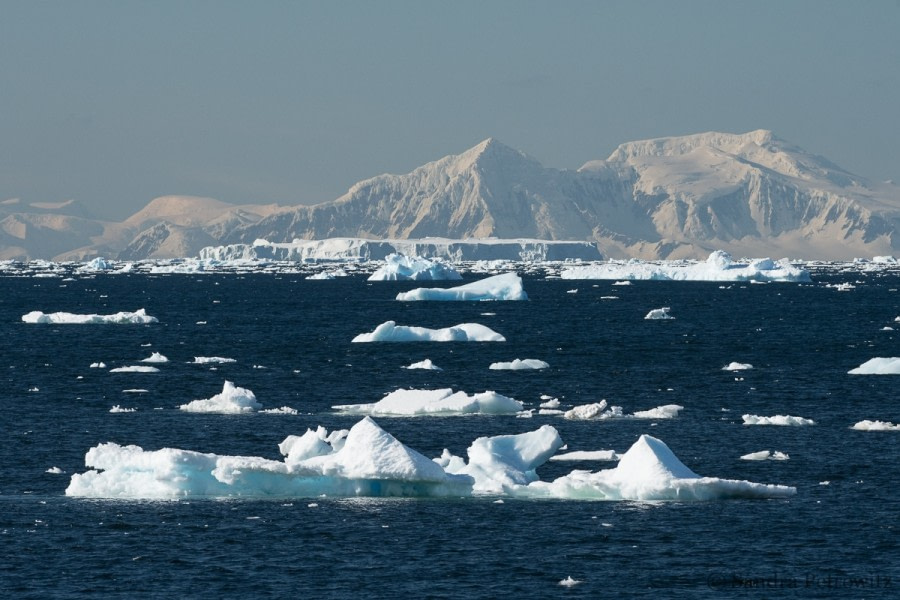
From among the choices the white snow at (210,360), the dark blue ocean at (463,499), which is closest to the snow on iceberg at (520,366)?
the dark blue ocean at (463,499)

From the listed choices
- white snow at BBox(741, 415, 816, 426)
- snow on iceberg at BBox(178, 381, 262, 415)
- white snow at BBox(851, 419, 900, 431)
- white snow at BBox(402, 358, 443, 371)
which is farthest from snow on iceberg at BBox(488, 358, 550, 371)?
white snow at BBox(851, 419, 900, 431)

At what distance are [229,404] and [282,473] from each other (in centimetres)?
1981

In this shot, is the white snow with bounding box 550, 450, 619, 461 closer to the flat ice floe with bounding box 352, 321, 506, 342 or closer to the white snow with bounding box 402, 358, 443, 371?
the white snow with bounding box 402, 358, 443, 371

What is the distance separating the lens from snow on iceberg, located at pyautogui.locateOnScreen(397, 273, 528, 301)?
145500mm

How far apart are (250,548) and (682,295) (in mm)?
150937

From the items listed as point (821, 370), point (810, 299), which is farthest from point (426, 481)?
point (810, 299)

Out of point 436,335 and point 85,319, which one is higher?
point 436,335

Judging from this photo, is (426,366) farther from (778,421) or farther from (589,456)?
(589,456)

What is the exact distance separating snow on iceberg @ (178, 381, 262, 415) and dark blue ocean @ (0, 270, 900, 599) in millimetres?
1579

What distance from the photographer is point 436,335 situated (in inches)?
3772

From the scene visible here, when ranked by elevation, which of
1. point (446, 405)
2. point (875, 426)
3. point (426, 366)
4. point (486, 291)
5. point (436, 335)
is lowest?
point (446, 405)

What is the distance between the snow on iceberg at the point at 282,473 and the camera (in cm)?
3884

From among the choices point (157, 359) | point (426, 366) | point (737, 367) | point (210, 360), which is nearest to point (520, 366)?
point (426, 366)

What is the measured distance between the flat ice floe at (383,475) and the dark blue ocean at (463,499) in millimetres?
552
